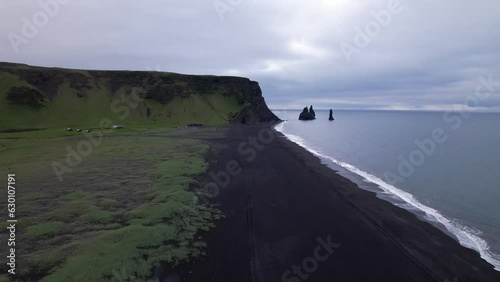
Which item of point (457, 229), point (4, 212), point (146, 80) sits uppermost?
point (146, 80)

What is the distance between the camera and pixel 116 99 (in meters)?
133

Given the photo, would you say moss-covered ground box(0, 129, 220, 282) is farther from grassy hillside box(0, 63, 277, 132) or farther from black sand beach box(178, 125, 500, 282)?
grassy hillside box(0, 63, 277, 132)

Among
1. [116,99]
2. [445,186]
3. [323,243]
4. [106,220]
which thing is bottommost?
[106,220]

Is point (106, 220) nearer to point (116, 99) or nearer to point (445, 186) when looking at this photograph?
point (445, 186)

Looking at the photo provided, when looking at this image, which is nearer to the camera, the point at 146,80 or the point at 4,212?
the point at 4,212

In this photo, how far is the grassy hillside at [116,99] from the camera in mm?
103312

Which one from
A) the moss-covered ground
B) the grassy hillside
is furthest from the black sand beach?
the grassy hillside

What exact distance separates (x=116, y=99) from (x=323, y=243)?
450 feet

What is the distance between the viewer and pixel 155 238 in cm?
1648

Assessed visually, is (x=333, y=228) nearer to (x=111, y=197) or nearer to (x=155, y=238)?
(x=155, y=238)

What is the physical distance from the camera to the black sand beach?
555 inches

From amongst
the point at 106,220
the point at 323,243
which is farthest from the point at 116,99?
the point at 323,243

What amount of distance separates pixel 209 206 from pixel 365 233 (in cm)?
1194

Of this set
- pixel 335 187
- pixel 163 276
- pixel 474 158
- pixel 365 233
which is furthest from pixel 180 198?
pixel 474 158
